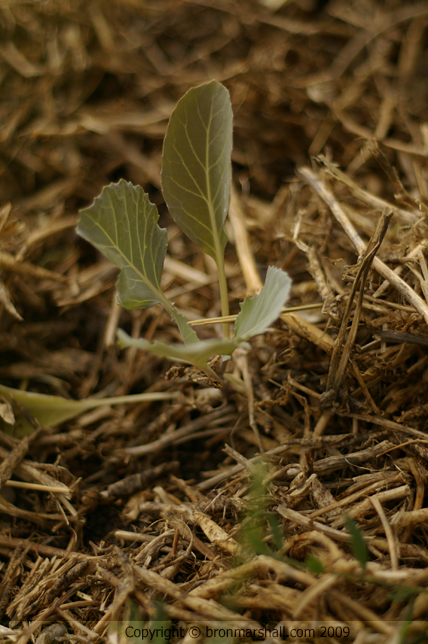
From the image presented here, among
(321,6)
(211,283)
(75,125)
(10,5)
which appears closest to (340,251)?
(211,283)

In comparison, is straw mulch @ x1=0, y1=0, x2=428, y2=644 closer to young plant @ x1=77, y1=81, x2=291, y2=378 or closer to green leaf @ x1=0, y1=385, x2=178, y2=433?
green leaf @ x1=0, y1=385, x2=178, y2=433

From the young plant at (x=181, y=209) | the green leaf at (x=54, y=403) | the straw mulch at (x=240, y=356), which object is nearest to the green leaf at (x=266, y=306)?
the young plant at (x=181, y=209)

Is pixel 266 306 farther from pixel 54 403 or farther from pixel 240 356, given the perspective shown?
pixel 54 403

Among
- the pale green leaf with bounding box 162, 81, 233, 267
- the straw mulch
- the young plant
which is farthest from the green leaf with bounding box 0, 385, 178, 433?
the pale green leaf with bounding box 162, 81, 233, 267

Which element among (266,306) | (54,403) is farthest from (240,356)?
(54,403)

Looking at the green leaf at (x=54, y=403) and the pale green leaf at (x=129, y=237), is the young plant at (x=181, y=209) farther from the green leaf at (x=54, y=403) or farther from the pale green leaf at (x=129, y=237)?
the green leaf at (x=54, y=403)

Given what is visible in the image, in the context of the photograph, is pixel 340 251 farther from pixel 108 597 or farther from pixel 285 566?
pixel 108 597

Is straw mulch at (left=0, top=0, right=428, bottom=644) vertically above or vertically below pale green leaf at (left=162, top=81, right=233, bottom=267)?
below

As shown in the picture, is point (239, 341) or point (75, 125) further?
point (75, 125)
